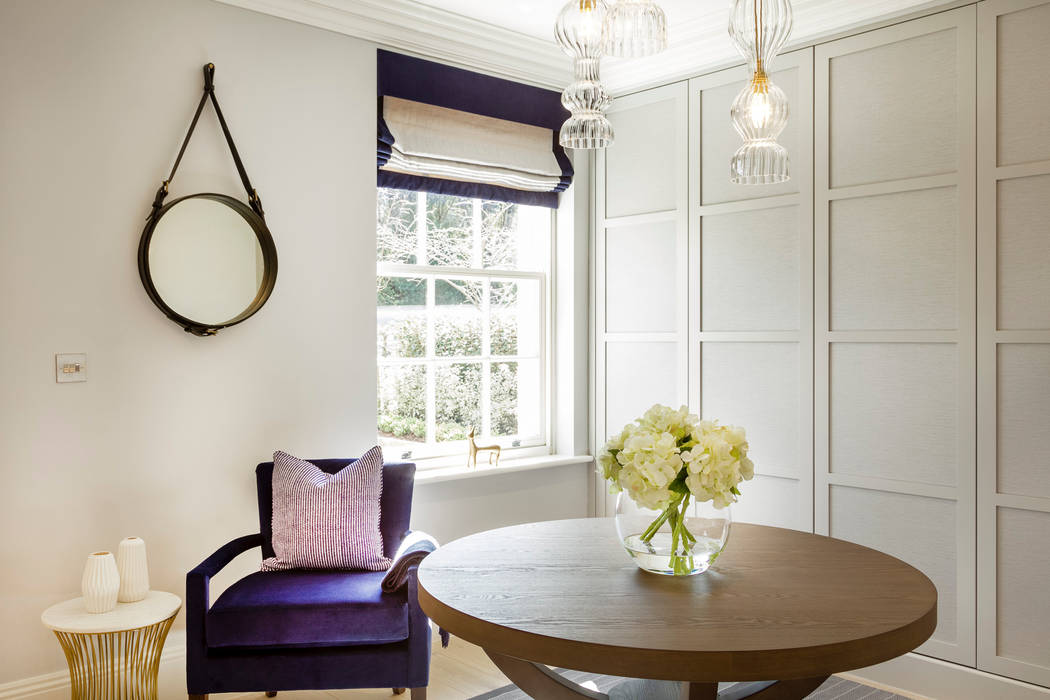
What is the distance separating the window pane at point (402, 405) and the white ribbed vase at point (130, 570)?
125 centimetres

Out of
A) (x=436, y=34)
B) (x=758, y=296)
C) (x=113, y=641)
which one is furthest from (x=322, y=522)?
(x=436, y=34)

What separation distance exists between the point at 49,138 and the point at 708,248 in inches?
101

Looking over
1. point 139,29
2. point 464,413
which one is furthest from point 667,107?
point 139,29

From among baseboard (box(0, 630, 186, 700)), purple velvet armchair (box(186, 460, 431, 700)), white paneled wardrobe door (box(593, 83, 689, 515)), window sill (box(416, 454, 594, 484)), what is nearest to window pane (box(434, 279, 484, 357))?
window sill (box(416, 454, 594, 484))

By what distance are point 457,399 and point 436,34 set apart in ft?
5.35

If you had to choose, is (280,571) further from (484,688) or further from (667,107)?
(667,107)

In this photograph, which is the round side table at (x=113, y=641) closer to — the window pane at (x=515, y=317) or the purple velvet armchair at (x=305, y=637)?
the purple velvet armchair at (x=305, y=637)

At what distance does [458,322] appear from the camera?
3908 millimetres

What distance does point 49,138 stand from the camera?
2.70m

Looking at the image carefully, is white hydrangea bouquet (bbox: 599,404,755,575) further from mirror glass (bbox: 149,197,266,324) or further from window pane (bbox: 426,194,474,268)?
window pane (bbox: 426,194,474,268)

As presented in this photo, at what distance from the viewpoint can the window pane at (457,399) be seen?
385 cm

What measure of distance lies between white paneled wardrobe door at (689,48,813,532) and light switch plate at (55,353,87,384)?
243 cm

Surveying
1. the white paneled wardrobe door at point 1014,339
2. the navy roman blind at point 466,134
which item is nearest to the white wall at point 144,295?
the navy roman blind at point 466,134

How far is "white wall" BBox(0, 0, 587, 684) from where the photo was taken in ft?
8.75
